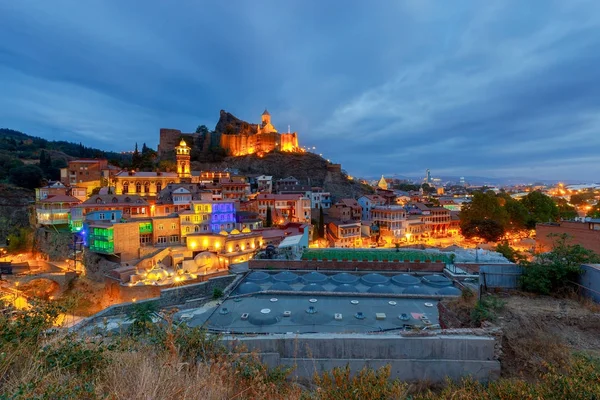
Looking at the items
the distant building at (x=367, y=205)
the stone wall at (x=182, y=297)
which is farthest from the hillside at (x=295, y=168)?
the stone wall at (x=182, y=297)

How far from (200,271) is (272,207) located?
14697 mm

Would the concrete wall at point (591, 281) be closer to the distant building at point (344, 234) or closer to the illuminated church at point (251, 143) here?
the distant building at point (344, 234)

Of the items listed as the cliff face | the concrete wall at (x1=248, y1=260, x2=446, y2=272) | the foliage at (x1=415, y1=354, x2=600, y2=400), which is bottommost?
the concrete wall at (x1=248, y1=260, x2=446, y2=272)

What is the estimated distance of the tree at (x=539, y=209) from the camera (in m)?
29.4

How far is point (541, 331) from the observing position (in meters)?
5.18

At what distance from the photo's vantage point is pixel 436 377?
572 cm

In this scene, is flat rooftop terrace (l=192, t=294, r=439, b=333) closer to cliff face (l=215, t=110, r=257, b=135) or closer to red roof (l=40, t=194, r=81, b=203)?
red roof (l=40, t=194, r=81, b=203)

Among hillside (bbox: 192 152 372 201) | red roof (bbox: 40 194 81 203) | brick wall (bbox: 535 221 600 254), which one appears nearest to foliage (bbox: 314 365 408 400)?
brick wall (bbox: 535 221 600 254)

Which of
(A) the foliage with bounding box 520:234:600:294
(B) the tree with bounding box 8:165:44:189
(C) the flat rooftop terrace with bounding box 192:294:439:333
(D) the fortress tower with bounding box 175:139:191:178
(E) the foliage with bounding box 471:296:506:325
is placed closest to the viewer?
(E) the foliage with bounding box 471:296:506:325

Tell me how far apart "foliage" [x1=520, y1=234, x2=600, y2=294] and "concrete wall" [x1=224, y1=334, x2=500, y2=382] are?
6.97 ft

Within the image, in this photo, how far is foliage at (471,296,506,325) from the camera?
19.5 feet

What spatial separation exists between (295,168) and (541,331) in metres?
48.4

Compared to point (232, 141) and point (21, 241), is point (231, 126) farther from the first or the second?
point (21, 241)

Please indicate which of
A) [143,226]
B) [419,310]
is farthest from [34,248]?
[419,310]
